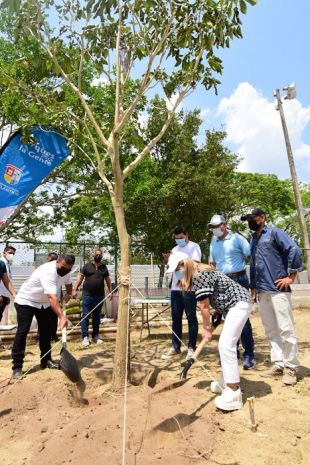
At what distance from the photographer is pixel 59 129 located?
5.97 meters

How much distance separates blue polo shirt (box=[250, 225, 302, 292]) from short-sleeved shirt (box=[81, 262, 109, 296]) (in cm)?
310

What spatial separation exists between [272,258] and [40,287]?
9.02 ft

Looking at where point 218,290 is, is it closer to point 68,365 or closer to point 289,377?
point 289,377

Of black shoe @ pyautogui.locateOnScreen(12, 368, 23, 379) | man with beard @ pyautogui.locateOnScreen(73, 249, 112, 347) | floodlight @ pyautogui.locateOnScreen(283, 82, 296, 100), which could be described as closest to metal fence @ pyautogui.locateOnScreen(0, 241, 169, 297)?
man with beard @ pyautogui.locateOnScreen(73, 249, 112, 347)

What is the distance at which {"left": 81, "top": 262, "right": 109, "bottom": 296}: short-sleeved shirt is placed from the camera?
6.62m

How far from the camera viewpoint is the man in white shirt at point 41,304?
465 centimetres

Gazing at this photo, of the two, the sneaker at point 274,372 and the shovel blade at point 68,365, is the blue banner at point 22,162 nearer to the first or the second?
A: the shovel blade at point 68,365

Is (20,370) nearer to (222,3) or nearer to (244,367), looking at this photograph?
(244,367)

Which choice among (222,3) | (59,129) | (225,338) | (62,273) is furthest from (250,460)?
(59,129)

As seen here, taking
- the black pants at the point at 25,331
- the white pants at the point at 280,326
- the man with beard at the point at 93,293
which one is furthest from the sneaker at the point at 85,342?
the white pants at the point at 280,326

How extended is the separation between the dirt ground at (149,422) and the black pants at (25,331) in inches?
11.1

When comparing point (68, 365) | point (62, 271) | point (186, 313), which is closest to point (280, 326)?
point (186, 313)

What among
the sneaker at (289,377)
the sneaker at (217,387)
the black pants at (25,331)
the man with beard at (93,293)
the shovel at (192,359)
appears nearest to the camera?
the shovel at (192,359)

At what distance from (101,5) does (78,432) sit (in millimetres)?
4257
